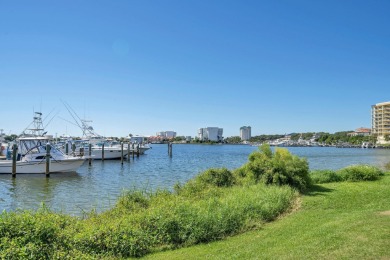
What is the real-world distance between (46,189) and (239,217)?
2145 cm

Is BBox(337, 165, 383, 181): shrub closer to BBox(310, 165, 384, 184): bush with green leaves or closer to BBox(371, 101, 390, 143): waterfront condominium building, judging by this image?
BBox(310, 165, 384, 184): bush with green leaves

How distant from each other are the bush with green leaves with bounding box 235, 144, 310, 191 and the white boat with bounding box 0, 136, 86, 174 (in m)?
26.2

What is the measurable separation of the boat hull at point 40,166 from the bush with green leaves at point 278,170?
85.6 ft

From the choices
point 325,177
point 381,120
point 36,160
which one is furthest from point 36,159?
point 381,120

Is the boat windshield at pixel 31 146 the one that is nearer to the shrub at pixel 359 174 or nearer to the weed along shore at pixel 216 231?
the weed along shore at pixel 216 231

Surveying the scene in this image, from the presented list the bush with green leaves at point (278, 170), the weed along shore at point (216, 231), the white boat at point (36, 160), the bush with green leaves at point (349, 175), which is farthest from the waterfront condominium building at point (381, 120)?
the weed along shore at point (216, 231)

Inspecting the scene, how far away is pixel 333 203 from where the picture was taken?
1477 centimetres

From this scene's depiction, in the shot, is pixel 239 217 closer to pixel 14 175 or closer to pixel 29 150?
pixel 14 175

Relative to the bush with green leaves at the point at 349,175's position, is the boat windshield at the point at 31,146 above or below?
above

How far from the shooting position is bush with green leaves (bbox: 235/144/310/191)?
1855cm

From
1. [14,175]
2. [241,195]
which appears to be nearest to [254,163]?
[241,195]

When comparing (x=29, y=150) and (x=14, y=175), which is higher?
(x=29, y=150)

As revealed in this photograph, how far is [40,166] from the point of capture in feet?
123

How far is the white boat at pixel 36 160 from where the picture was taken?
3650 centimetres
